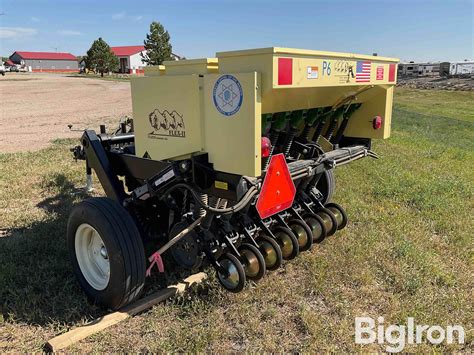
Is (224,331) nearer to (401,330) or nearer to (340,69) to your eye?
(401,330)

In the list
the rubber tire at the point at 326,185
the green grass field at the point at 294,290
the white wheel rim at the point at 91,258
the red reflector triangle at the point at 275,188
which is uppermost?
the red reflector triangle at the point at 275,188

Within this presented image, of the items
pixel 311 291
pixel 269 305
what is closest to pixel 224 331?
pixel 269 305

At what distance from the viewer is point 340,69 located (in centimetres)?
301

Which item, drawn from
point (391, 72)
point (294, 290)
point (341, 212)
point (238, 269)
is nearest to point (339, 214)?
point (341, 212)

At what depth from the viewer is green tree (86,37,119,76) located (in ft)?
207

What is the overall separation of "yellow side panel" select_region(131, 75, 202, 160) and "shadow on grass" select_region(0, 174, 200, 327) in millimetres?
1215

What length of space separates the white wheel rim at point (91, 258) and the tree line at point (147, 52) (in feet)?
184

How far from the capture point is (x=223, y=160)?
266 cm

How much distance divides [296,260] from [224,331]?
1234mm

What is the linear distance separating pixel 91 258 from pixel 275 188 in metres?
1.65

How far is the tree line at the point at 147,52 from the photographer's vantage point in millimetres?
59719

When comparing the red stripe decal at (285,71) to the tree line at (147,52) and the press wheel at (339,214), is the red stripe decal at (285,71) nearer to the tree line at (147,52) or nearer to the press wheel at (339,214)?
the press wheel at (339,214)

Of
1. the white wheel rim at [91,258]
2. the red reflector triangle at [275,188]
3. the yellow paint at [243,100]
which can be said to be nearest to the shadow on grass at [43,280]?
the white wheel rim at [91,258]

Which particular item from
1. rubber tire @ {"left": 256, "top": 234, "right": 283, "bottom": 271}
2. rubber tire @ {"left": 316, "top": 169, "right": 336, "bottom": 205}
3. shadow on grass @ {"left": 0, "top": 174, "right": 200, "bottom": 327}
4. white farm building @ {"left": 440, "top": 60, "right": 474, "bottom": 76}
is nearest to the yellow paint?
rubber tire @ {"left": 256, "top": 234, "right": 283, "bottom": 271}
